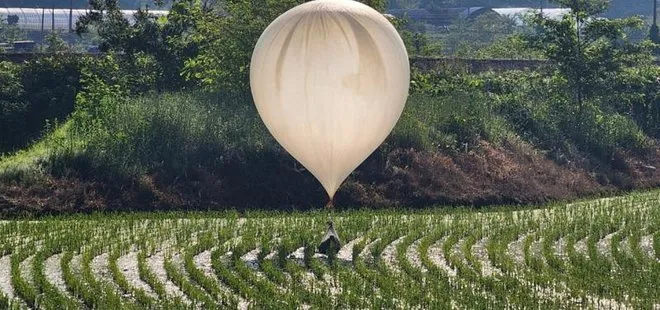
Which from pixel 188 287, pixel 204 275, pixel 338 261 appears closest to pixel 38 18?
pixel 338 261

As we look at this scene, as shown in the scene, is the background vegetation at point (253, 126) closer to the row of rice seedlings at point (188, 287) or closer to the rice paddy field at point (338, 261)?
the rice paddy field at point (338, 261)

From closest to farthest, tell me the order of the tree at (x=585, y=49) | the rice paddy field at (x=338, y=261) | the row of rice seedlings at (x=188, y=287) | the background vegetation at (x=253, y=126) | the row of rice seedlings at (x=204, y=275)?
the row of rice seedlings at (x=188, y=287), the row of rice seedlings at (x=204, y=275), the rice paddy field at (x=338, y=261), the background vegetation at (x=253, y=126), the tree at (x=585, y=49)

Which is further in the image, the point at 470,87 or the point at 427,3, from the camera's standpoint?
the point at 427,3

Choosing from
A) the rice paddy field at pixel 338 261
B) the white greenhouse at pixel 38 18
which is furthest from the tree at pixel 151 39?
the white greenhouse at pixel 38 18

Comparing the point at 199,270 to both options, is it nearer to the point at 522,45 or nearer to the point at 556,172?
the point at 556,172

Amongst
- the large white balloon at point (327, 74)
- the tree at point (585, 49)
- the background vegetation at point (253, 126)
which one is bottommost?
the background vegetation at point (253, 126)

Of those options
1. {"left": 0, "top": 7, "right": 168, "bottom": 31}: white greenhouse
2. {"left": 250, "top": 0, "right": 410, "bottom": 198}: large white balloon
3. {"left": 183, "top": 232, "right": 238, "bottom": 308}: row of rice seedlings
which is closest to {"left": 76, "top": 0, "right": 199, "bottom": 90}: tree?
{"left": 183, "top": 232, "right": 238, "bottom": 308}: row of rice seedlings

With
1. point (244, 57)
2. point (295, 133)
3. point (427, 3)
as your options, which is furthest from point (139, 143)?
point (427, 3)

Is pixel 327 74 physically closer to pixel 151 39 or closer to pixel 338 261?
pixel 338 261
